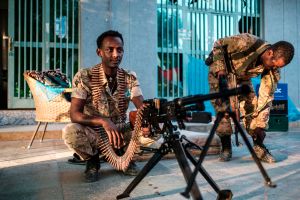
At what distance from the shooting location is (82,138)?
133 inches

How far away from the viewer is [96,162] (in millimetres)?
3578

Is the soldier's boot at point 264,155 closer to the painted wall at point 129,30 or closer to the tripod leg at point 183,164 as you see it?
the tripod leg at point 183,164

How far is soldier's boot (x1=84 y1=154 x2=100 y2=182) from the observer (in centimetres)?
344

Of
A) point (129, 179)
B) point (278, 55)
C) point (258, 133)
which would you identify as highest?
point (278, 55)

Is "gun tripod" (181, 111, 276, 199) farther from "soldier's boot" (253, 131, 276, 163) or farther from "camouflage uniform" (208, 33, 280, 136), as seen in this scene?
"soldier's boot" (253, 131, 276, 163)

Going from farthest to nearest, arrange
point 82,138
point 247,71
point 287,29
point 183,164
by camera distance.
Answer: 1. point 287,29
2. point 247,71
3. point 82,138
4. point 183,164

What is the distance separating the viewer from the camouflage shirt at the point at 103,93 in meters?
3.44

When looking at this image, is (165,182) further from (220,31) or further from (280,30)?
(280,30)

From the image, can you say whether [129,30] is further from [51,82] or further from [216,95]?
[216,95]

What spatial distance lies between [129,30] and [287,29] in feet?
14.6

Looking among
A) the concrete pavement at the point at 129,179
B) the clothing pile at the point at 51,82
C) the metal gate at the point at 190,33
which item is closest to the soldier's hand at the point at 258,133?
the concrete pavement at the point at 129,179

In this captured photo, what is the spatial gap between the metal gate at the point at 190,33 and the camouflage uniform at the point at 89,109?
5.12 meters

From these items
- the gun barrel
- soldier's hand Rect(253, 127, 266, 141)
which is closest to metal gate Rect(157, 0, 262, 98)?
soldier's hand Rect(253, 127, 266, 141)

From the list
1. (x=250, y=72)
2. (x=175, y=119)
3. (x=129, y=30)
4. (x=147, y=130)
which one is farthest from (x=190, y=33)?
(x=175, y=119)
